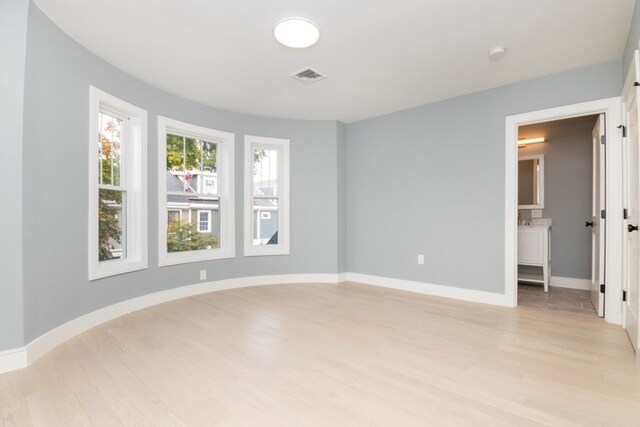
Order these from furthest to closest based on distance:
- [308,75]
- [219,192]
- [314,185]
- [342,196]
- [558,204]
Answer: [342,196] < [314,185] < [558,204] < [219,192] < [308,75]

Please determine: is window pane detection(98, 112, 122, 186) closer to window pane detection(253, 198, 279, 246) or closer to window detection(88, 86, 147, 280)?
window detection(88, 86, 147, 280)

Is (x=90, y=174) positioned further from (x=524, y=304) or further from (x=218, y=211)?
(x=524, y=304)

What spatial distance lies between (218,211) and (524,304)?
4.15 metres

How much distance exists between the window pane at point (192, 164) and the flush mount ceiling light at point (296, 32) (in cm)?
217

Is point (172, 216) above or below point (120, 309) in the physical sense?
above

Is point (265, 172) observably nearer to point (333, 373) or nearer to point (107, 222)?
point (107, 222)

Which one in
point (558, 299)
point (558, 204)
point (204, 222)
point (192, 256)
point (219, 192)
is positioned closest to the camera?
point (558, 299)

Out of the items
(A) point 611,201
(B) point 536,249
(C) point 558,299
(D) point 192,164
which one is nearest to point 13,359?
(D) point 192,164

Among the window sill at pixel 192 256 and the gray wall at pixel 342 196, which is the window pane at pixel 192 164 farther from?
the gray wall at pixel 342 196

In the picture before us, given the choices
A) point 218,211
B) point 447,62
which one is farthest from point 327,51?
point 218,211

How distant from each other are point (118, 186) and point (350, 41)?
277 centimetres

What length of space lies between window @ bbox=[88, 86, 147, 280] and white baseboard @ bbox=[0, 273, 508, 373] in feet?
1.30

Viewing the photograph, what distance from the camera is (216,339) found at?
2605 millimetres

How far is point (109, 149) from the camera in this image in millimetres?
3221
